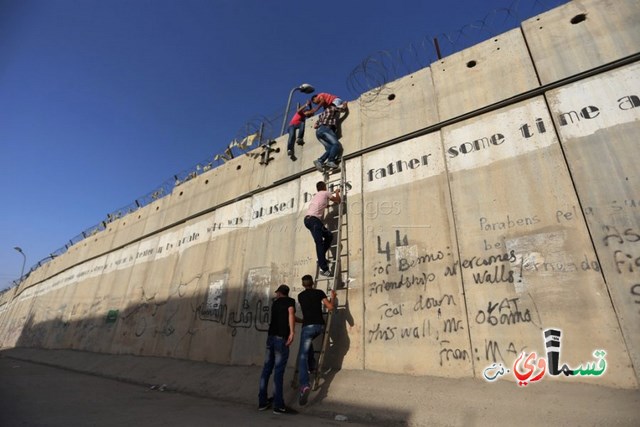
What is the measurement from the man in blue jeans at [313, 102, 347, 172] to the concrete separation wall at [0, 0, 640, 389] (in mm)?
270

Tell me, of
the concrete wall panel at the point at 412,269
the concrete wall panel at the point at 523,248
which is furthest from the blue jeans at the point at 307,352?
the concrete wall panel at the point at 523,248

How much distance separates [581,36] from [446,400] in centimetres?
559

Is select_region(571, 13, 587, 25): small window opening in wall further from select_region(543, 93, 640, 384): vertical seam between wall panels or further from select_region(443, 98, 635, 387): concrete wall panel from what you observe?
select_region(443, 98, 635, 387): concrete wall panel

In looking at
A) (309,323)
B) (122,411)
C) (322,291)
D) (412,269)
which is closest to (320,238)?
(322,291)

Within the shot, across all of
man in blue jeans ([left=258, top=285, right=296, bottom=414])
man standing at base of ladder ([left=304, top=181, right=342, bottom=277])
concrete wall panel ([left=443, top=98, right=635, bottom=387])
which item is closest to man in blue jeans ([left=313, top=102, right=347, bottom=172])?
man standing at base of ladder ([left=304, top=181, right=342, bottom=277])

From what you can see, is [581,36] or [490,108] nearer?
[581,36]

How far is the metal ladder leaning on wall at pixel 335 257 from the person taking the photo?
481cm

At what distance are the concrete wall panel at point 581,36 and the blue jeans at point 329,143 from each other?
3.61 meters

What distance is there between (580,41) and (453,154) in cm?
242

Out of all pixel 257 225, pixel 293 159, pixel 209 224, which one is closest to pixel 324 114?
pixel 293 159

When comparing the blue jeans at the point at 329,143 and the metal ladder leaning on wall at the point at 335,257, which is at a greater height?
the blue jeans at the point at 329,143

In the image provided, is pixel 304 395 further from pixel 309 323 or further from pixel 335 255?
pixel 335 255

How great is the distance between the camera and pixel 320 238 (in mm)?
5516

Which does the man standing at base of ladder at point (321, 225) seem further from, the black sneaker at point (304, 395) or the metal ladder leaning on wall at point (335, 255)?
the black sneaker at point (304, 395)
